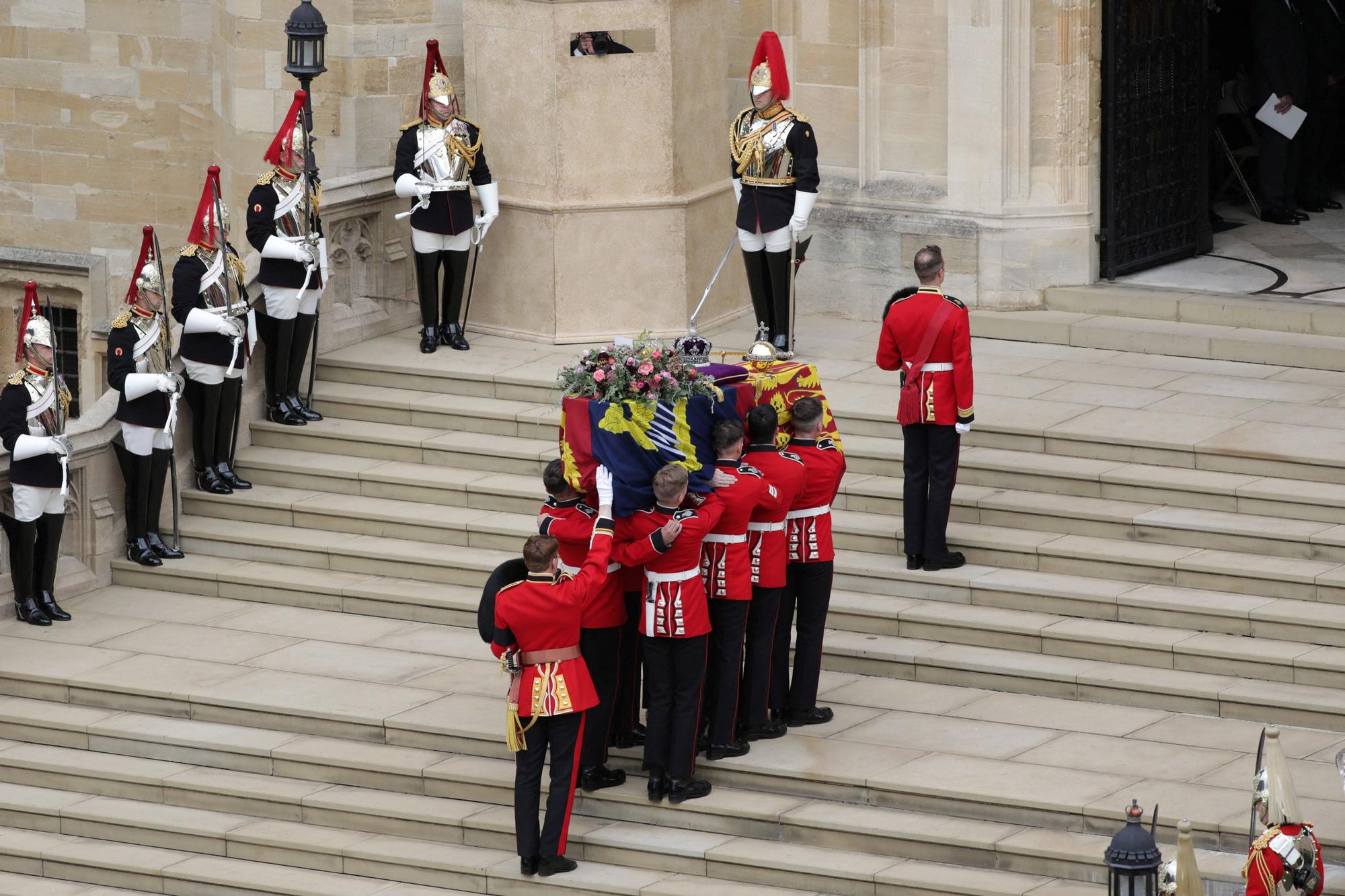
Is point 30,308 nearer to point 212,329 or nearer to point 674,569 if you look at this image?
point 212,329

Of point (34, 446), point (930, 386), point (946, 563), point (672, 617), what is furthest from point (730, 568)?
point (34, 446)

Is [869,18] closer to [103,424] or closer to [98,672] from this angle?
[103,424]

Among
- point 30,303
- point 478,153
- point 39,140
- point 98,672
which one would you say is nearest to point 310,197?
point 478,153

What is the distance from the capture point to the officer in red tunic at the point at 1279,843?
10.6m

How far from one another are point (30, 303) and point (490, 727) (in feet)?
12.0

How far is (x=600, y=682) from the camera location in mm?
12742

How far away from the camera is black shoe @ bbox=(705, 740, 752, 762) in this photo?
42.3 feet

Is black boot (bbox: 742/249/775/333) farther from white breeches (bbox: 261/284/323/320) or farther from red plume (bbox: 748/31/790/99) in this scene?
white breeches (bbox: 261/284/323/320)

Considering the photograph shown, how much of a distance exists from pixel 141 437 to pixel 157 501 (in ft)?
1.61

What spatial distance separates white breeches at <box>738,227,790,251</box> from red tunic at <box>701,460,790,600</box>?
437 cm

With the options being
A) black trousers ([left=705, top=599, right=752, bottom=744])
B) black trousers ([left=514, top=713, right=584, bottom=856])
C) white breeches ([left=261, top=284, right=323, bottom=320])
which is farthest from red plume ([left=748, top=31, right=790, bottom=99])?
black trousers ([left=514, top=713, right=584, bottom=856])

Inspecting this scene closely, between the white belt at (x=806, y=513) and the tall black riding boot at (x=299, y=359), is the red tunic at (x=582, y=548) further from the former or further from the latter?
the tall black riding boot at (x=299, y=359)

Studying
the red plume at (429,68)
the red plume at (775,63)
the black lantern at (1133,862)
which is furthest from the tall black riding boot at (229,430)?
the black lantern at (1133,862)

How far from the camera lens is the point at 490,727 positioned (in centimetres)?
1344
